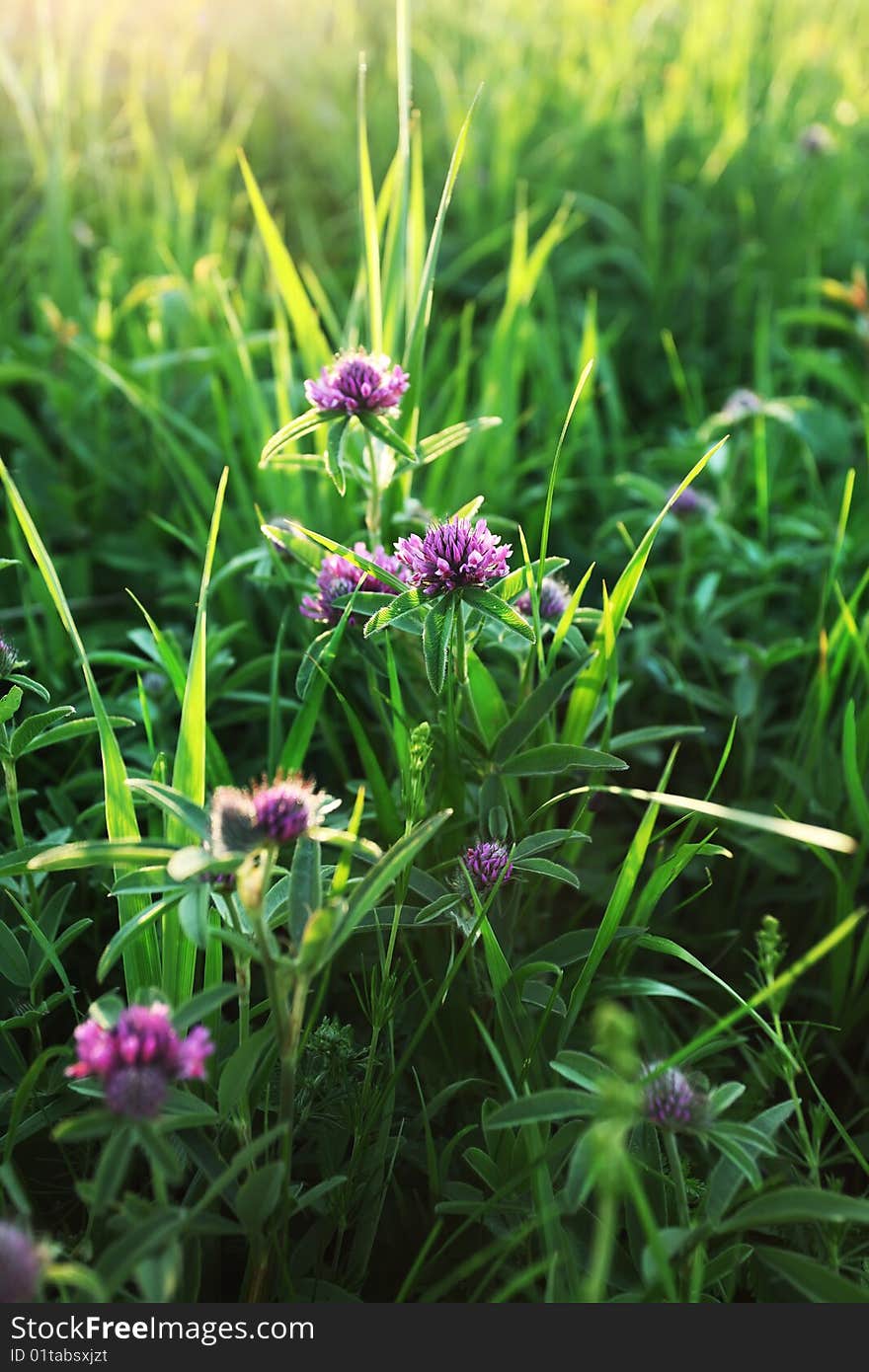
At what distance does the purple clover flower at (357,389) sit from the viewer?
1.37 m

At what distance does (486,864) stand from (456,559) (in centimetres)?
31

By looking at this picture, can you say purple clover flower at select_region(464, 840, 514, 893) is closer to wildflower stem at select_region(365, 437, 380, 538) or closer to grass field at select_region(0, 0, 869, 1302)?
grass field at select_region(0, 0, 869, 1302)

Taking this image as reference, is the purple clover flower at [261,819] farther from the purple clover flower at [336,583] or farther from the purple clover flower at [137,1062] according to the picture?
the purple clover flower at [336,583]

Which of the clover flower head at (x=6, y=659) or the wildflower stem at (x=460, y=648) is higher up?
the clover flower head at (x=6, y=659)

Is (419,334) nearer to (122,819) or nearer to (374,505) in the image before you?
(374,505)

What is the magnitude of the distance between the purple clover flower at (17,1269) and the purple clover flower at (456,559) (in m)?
0.68

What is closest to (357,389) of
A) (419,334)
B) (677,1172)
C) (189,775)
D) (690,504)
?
(419,334)

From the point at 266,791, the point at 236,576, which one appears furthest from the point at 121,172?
the point at 266,791

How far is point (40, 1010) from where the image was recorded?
1.16m

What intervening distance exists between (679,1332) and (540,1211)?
0.47ft

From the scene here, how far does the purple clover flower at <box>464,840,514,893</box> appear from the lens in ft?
3.94

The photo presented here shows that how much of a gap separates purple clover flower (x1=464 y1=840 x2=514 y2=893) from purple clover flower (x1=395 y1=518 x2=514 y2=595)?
0.88ft

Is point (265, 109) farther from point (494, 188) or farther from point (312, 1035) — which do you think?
point (312, 1035)

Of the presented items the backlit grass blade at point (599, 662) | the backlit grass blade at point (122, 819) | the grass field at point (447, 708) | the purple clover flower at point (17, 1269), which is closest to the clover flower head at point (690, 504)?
the grass field at point (447, 708)
